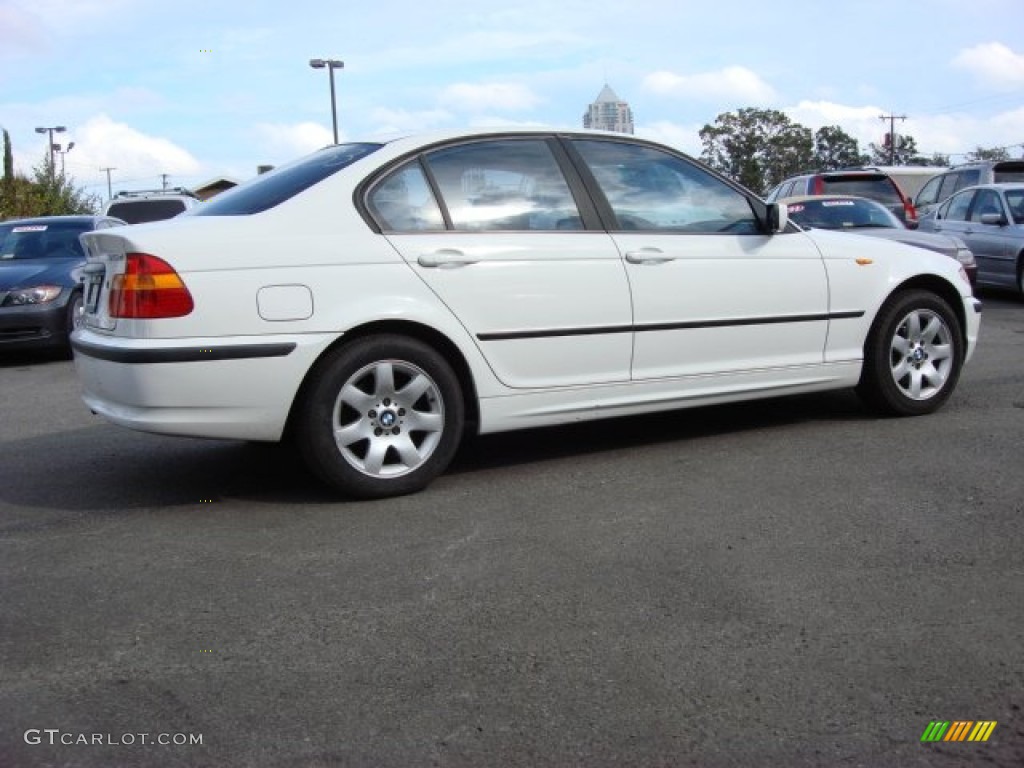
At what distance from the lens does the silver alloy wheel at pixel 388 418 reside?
14.7 ft

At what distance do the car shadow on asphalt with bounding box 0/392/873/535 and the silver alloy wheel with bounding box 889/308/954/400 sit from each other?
13.6 inches

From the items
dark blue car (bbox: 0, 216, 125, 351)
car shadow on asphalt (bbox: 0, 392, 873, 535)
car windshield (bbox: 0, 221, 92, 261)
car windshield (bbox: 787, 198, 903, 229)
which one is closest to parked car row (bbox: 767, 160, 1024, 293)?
car windshield (bbox: 787, 198, 903, 229)

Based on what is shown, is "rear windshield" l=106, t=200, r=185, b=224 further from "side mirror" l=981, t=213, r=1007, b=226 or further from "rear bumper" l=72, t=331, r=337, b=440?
"rear bumper" l=72, t=331, r=337, b=440

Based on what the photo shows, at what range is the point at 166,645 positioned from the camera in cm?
315

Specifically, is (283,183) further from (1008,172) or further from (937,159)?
(937,159)

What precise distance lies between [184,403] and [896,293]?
3920 millimetres

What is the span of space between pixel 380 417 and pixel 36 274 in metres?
7.19

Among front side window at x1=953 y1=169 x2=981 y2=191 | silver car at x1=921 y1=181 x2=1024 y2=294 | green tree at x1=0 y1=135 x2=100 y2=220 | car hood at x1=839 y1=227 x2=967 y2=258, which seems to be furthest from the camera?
green tree at x1=0 y1=135 x2=100 y2=220

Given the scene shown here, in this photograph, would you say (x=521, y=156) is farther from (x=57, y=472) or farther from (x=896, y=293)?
(x=57, y=472)

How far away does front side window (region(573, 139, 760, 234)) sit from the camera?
17.1ft

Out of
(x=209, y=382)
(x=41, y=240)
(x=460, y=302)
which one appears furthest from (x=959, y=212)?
(x=209, y=382)

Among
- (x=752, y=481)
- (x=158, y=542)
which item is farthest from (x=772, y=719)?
(x=158, y=542)

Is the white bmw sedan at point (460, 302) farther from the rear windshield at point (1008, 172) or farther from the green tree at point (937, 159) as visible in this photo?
the green tree at point (937, 159)
